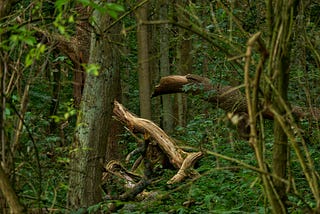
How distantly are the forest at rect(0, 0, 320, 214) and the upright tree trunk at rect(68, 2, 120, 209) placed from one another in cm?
1

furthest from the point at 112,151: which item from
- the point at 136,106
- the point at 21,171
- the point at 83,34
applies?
the point at 136,106

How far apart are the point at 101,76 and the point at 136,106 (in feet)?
49.4

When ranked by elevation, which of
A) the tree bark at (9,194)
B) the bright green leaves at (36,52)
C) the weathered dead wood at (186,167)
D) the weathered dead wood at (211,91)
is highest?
the bright green leaves at (36,52)

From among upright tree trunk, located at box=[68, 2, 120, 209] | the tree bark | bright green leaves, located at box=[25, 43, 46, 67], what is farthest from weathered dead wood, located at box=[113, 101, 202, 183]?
bright green leaves, located at box=[25, 43, 46, 67]

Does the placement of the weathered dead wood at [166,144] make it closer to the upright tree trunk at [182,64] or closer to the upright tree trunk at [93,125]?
the upright tree trunk at [93,125]

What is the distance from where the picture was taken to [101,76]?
6395 mm

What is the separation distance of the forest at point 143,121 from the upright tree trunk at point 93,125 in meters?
0.01

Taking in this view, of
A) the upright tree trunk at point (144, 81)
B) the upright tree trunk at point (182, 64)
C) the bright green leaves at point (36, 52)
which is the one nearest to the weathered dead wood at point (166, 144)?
the upright tree trunk at point (144, 81)

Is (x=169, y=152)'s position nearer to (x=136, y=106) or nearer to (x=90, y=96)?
(x=90, y=96)

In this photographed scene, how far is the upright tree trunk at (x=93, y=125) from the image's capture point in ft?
20.8

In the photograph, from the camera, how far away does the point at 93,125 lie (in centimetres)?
643

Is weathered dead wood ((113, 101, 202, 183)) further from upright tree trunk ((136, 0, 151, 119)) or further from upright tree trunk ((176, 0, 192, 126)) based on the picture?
upright tree trunk ((176, 0, 192, 126))

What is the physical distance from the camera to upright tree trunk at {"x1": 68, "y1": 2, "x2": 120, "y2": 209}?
635cm

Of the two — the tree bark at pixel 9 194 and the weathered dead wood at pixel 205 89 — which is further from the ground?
the weathered dead wood at pixel 205 89
